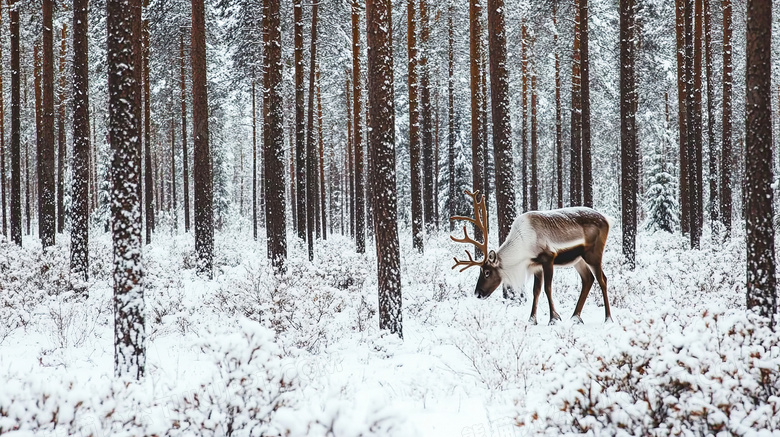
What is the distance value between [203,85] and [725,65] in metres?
17.0

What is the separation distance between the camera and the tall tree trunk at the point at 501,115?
1056 centimetres

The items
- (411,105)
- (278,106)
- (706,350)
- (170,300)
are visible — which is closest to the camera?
(706,350)

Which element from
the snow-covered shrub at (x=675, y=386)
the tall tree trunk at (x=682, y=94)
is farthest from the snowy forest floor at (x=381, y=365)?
the tall tree trunk at (x=682, y=94)

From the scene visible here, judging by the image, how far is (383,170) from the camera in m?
7.64

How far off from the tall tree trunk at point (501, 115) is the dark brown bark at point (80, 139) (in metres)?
8.46

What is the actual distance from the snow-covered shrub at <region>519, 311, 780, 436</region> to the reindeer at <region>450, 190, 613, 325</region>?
4547mm

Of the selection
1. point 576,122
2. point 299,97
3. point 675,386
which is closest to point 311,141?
point 299,97

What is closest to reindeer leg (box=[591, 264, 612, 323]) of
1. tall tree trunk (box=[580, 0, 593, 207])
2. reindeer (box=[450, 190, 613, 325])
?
reindeer (box=[450, 190, 613, 325])

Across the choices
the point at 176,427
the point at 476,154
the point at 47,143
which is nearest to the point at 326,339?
the point at 176,427

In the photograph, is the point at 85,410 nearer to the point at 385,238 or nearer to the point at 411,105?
the point at 385,238

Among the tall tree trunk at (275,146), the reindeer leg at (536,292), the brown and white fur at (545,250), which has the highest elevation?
the tall tree trunk at (275,146)

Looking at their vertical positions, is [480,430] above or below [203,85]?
below

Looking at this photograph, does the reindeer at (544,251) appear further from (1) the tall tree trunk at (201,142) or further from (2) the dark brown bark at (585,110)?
(1) the tall tree trunk at (201,142)

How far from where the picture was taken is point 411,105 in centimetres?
1711
